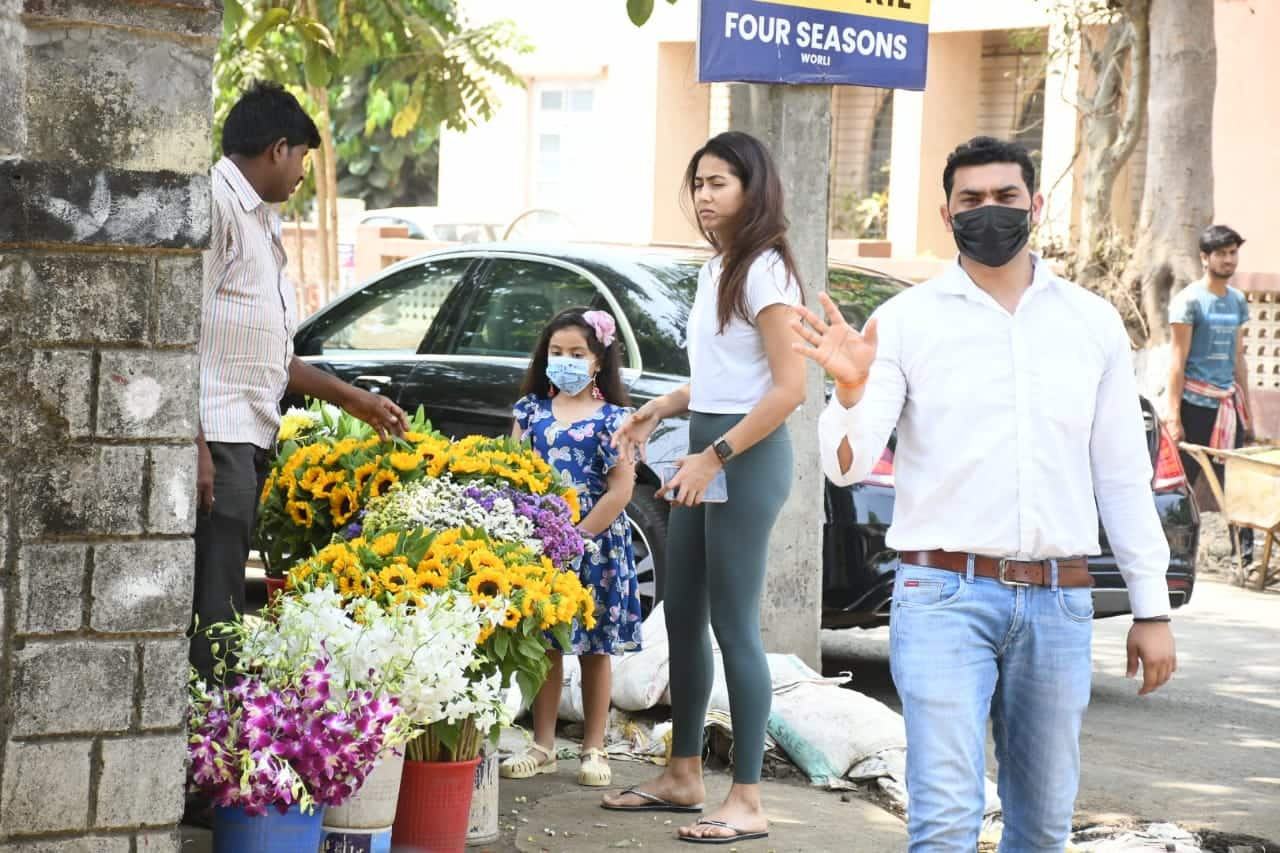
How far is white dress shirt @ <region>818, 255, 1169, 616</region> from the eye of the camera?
379 centimetres

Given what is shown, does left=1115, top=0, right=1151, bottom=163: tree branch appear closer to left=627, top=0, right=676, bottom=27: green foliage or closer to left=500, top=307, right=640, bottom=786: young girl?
left=627, top=0, right=676, bottom=27: green foliage

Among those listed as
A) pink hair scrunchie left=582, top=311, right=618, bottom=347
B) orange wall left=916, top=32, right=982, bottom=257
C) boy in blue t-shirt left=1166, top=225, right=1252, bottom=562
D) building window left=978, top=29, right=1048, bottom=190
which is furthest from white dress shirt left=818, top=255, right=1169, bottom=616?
building window left=978, top=29, right=1048, bottom=190

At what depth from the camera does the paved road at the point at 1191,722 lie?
→ 601 centimetres

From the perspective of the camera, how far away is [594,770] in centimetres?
579

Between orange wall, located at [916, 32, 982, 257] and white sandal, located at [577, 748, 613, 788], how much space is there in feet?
52.4

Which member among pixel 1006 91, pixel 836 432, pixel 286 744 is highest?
pixel 1006 91

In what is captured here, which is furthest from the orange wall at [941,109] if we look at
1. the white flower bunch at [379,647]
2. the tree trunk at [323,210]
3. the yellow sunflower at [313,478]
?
the white flower bunch at [379,647]

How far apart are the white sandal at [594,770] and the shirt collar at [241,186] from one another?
203cm

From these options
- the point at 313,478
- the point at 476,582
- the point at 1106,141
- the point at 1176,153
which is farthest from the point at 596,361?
the point at 1106,141

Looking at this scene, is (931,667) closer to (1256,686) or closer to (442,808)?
(442,808)

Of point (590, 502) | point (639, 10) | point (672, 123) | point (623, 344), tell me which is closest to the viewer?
point (590, 502)

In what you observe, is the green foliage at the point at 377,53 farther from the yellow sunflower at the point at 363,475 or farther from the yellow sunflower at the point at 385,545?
the yellow sunflower at the point at 385,545

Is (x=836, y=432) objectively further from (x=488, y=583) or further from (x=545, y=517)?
(x=545, y=517)

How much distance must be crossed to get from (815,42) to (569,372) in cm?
167
